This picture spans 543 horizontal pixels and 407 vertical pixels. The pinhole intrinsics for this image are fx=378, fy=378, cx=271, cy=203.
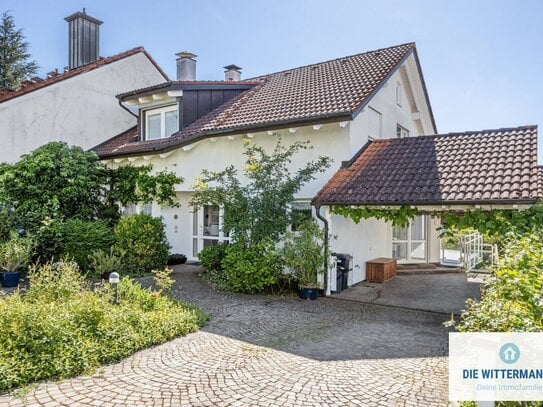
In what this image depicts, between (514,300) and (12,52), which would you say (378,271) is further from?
(12,52)

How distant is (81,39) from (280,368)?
67.8 ft

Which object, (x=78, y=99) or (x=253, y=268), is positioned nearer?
(x=253, y=268)

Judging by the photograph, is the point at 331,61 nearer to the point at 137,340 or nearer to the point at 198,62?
the point at 198,62

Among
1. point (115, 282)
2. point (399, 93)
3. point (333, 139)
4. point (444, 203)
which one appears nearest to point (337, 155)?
point (333, 139)

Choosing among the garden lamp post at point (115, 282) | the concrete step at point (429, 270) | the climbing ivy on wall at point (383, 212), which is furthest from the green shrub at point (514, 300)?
the concrete step at point (429, 270)

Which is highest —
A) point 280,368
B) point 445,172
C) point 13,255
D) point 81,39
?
point 81,39

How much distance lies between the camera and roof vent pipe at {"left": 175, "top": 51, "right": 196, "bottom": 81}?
19.0 metres

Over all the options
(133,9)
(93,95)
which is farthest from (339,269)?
(93,95)

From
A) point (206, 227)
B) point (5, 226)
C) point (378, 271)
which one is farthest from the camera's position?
point (206, 227)

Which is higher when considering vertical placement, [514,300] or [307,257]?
[514,300]

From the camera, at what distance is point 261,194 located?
11.6 metres

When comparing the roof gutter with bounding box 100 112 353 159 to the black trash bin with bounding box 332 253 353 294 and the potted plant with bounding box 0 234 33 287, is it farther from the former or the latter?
the potted plant with bounding box 0 234 33 287

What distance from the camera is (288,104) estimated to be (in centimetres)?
1405

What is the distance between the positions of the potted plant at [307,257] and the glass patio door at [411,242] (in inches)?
282
